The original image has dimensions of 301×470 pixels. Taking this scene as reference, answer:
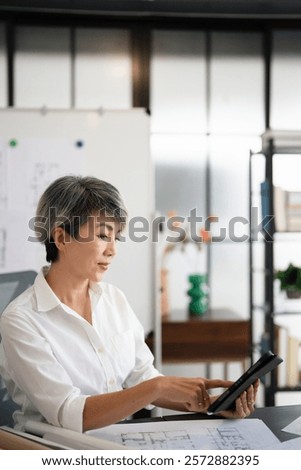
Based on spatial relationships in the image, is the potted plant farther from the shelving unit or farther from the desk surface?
the desk surface

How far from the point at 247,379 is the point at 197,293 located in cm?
157

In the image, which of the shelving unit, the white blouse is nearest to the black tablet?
the white blouse

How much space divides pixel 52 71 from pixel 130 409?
2.04 meters

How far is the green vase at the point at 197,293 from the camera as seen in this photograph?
93.4 inches

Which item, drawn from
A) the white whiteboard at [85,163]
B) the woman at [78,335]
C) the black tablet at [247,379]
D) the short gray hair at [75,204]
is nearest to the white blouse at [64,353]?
the woman at [78,335]

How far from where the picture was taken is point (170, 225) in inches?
98.3

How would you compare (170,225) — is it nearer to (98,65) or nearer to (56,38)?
(98,65)

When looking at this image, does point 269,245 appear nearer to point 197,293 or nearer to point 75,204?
point 197,293

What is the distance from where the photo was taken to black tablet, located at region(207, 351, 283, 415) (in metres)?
0.78

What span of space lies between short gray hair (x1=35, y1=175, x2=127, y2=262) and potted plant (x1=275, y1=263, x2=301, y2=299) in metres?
1.41

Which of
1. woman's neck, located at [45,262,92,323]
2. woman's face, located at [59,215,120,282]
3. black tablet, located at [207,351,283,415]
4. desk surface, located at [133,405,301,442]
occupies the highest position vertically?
woman's face, located at [59,215,120,282]

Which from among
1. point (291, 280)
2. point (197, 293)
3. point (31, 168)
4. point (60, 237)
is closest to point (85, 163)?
point (31, 168)

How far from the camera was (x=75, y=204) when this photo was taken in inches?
39.6

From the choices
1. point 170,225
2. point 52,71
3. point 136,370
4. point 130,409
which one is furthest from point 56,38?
point 130,409
